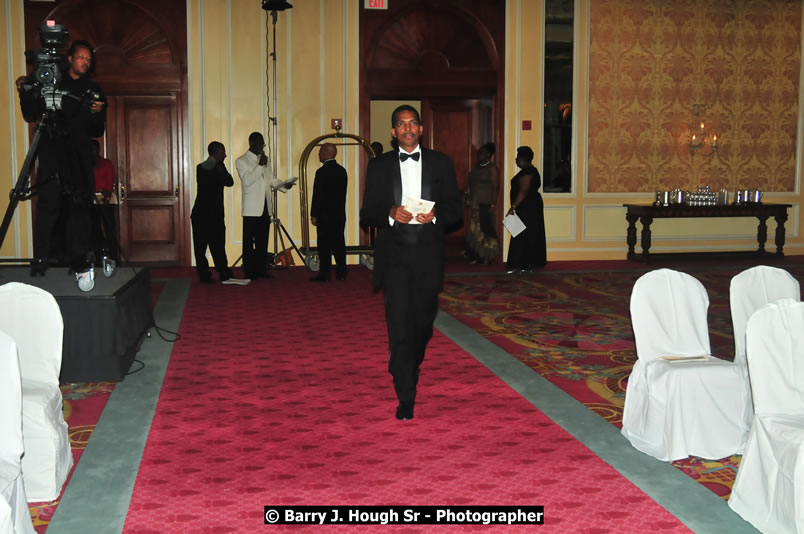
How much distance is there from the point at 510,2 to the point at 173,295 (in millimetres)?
6460

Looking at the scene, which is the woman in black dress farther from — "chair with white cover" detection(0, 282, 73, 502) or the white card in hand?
"chair with white cover" detection(0, 282, 73, 502)

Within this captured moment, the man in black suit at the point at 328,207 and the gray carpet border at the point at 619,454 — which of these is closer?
the gray carpet border at the point at 619,454

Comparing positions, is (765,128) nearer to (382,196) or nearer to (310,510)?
(382,196)

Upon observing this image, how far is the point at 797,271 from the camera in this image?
1169 centimetres

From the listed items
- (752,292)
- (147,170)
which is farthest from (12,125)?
(752,292)

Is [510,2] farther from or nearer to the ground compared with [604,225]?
farther from the ground

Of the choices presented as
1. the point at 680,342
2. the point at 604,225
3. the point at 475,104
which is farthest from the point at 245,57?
the point at 680,342

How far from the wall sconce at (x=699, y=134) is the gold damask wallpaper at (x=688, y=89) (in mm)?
66

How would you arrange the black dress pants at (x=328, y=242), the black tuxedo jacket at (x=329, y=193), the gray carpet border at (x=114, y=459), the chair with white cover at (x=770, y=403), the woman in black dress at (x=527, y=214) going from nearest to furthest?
the chair with white cover at (x=770, y=403) < the gray carpet border at (x=114, y=459) < the black tuxedo jacket at (x=329, y=193) < the black dress pants at (x=328, y=242) < the woman in black dress at (x=527, y=214)

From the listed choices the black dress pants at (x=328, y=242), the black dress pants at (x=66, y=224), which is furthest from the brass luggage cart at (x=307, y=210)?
the black dress pants at (x=66, y=224)

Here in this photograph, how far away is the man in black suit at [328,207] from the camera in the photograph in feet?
33.9

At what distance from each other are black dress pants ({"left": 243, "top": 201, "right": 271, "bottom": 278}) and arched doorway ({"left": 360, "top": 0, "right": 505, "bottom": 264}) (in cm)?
235

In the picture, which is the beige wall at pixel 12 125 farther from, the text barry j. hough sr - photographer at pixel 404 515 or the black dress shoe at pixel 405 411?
the text barry j. hough sr - photographer at pixel 404 515

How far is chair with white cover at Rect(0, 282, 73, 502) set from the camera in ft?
12.2
